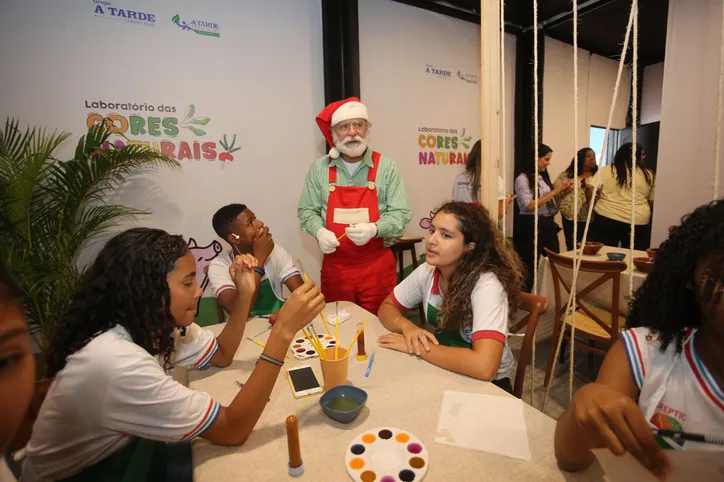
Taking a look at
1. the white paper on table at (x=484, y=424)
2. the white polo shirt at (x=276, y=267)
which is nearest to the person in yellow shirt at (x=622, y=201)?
the white polo shirt at (x=276, y=267)

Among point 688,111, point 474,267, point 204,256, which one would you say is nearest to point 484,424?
point 474,267

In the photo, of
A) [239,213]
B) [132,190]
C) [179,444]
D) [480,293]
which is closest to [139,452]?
[179,444]

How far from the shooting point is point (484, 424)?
1018mm

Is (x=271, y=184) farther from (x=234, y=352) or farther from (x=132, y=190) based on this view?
(x=234, y=352)

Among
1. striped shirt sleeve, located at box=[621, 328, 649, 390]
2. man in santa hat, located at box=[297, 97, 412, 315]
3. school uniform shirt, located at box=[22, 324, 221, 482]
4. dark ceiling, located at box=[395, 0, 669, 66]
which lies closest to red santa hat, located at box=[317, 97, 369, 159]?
man in santa hat, located at box=[297, 97, 412, 315]

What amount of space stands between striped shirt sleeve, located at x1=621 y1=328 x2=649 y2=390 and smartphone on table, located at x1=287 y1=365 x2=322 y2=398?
0.85m

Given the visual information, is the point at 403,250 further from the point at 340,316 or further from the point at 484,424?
the point at 484,424

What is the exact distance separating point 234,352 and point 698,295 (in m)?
1.38

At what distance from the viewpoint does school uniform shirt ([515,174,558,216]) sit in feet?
13.3

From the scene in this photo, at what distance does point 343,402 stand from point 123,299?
0.68 metres

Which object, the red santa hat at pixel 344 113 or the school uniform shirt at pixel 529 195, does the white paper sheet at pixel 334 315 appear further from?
the school uniform shirt at pixel 529 195

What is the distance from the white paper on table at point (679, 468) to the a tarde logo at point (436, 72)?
4.20 meters

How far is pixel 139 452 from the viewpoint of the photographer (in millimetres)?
913

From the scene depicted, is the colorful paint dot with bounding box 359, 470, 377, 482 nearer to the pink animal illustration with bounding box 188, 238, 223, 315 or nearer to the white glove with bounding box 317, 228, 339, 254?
the white glove with bounding box 317, 228, 339, 254
